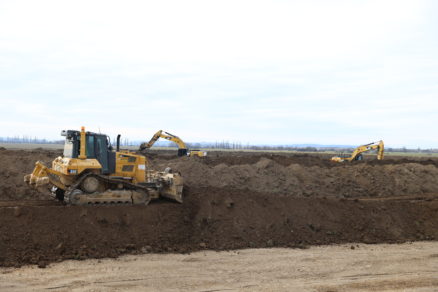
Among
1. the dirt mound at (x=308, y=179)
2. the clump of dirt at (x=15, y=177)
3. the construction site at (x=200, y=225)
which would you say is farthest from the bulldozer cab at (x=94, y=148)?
the dirt mound at (x=308, y=179)

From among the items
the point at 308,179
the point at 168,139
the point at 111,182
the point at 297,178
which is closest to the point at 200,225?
the point at 111,182

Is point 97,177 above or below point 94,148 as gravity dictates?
below

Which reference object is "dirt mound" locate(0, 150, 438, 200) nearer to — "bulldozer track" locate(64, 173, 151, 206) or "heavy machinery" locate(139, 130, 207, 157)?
"heavy machinery" locate(139, 130, 207, 157)

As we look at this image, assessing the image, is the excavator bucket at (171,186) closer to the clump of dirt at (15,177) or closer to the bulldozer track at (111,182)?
the bulldozer track at (111,182)

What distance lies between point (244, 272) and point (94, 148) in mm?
6112

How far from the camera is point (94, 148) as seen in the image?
12555 millimetres

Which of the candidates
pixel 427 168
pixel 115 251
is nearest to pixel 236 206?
pixel 115 251

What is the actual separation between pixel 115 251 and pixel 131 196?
2454 mm

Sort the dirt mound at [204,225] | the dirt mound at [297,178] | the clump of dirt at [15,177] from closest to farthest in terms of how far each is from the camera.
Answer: the dirt mound at [204,225], the clump of dirt at [15,177], the dirt mound at [297,178]

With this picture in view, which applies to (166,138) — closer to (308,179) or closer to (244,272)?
(308,179)

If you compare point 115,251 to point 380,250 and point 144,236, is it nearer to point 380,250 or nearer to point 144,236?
point 144,236

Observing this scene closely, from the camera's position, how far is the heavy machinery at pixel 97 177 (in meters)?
12.0

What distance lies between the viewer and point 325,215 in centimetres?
1359

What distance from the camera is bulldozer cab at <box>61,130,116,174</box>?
12273 millimetres
